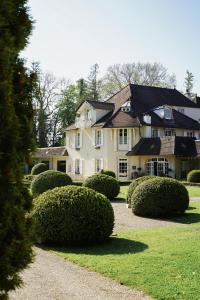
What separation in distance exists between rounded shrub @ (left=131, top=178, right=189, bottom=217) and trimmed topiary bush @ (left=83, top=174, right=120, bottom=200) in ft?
22.4

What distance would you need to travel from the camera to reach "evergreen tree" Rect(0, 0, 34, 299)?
447 cm

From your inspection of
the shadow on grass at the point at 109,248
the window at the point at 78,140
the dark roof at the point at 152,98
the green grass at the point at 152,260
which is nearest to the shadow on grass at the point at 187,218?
the green grass at the point at 152,260

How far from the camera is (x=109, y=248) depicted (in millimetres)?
11164

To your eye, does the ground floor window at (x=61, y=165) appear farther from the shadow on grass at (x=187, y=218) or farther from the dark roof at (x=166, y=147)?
the shadow on grass at (x=187, y=218)

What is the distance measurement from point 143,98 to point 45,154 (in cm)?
1634

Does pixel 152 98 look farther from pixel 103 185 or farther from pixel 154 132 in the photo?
pixel 103 185

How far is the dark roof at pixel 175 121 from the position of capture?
47672 mm

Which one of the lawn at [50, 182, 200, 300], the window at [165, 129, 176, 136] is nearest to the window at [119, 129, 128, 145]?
the window at [165, 129, 176, 136]

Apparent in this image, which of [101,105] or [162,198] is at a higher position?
[101,105]

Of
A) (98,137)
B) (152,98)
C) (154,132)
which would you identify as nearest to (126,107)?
(154,132)

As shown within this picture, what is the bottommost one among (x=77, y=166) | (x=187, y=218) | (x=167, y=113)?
(x=187, y=218)

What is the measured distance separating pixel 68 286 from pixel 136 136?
3949cm

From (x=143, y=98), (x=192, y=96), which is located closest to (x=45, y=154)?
(x=143, y=98)

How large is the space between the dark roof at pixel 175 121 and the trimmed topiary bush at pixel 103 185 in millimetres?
21848
